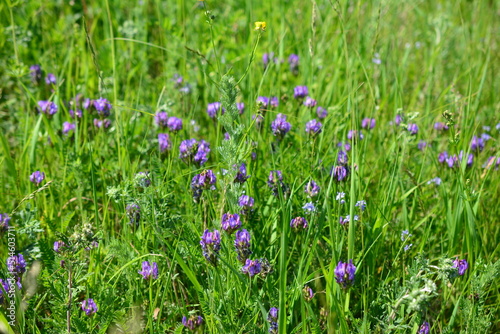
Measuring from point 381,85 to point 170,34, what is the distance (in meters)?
1.40

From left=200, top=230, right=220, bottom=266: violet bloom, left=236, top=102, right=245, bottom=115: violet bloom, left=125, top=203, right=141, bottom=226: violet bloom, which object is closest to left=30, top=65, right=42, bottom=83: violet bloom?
left=236, top=102, right=245, bottom=115: violet bloom

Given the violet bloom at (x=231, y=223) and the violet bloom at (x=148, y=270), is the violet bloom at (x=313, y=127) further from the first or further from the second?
the violet bloom at (x=148, y=270)

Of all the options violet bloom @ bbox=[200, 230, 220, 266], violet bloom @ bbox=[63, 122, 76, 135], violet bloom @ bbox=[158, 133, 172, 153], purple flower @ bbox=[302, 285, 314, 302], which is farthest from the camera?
violet bloom @ bbox=[63, 122, 76, 135]

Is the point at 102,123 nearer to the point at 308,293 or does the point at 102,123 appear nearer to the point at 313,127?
the point at 313,127

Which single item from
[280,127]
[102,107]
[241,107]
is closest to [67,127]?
[102,107]

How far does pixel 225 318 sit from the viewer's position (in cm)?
181

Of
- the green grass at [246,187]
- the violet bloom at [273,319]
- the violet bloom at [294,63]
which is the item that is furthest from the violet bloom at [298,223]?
the violet bloom at [294,63]

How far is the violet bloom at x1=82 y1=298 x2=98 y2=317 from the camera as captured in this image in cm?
179

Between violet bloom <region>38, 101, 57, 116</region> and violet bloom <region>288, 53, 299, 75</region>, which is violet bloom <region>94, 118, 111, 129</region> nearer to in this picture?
violet bloom <region>38, 101, 57, 116</region>

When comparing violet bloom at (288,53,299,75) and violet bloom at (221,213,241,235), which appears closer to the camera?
violet bloom at (221,213,241,235)

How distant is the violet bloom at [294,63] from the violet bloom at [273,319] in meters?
2.03

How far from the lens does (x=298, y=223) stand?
2.02 metres

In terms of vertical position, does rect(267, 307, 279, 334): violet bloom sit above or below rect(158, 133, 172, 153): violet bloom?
below

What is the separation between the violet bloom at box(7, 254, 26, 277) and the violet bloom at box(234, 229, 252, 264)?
79 centimetres
